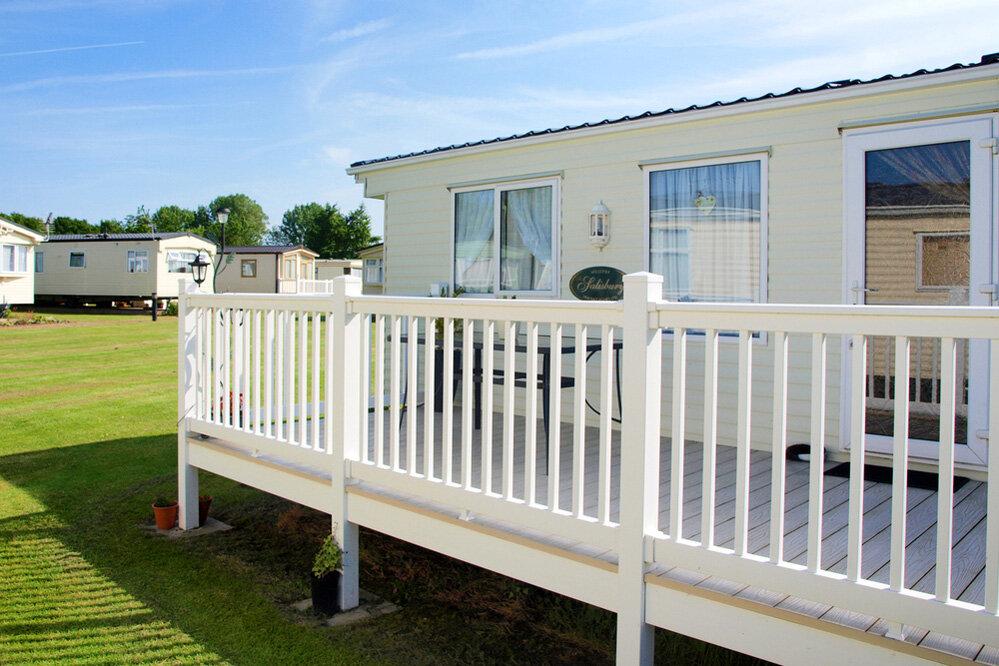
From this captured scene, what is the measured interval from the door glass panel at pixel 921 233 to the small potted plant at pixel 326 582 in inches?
119

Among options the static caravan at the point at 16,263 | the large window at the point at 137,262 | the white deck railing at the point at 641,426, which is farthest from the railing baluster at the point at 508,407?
the large window at the point at 137,262

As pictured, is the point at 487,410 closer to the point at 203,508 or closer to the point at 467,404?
the point at 467,404

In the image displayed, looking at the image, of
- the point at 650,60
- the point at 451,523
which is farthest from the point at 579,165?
the point at 650,60

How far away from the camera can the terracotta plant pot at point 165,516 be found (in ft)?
14.1

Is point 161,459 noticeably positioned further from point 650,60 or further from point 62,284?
point 62,284

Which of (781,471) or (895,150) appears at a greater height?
(895,150)

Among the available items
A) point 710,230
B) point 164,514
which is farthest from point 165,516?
point 710,230

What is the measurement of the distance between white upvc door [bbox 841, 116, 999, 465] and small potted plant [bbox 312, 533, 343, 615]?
2.87m

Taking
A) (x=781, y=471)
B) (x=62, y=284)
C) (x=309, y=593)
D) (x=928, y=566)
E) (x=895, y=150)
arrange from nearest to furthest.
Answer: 1. (x=781, y=471)
2. (x=928, y=566)
3. (x=309, y=593)
4. (x=895, y=150)
5. (x=62, y=284)

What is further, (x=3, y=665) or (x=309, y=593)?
(x=309, y=593)

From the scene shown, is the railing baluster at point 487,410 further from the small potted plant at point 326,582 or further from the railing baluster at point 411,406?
the small potted plant at point 326,582

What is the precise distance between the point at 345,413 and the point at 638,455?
154 cm

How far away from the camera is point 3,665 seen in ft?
9.01

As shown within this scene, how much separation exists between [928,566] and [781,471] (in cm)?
95
